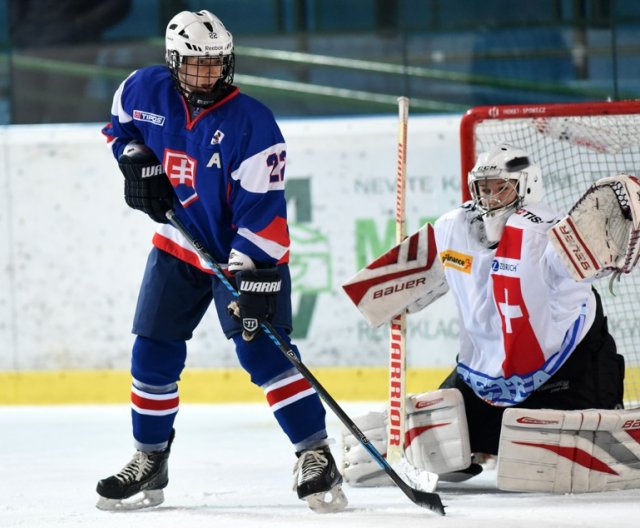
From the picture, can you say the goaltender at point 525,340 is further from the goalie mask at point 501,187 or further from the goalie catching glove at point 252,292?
the goalie catching glove at point 252,292

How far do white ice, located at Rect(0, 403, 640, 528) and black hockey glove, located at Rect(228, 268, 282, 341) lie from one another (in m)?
0.43

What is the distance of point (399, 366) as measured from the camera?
3.60m

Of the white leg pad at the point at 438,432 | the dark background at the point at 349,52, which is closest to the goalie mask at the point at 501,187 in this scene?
the white leg pad at the point at 438,432

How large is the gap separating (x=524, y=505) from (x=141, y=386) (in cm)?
95

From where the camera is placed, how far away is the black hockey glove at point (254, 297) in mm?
3082

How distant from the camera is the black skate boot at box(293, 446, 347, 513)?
10.2 ft

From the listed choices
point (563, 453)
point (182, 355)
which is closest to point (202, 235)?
point (182, 355)

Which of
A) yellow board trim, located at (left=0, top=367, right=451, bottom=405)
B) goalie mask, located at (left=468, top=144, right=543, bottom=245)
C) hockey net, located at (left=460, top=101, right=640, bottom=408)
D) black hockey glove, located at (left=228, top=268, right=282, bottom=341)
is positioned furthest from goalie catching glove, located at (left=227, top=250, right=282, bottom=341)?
yellow board trim, located at (left=0, top=367, right=451, bottom=405)

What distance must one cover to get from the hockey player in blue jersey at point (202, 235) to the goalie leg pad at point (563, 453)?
1.56 ft

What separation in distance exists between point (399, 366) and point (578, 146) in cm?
120

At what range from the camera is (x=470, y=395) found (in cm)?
366

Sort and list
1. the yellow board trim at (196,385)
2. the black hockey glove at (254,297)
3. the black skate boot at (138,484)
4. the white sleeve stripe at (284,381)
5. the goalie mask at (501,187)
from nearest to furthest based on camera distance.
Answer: the black hockey glove at (254,297), the white sleeve stripe at (284,381), the black skate boot at (138,484), the goalie mask at (501,187), the yellow board trim at (196,385)

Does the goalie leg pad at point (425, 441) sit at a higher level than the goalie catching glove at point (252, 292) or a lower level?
lower

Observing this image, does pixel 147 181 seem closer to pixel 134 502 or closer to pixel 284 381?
pixel 284 381
